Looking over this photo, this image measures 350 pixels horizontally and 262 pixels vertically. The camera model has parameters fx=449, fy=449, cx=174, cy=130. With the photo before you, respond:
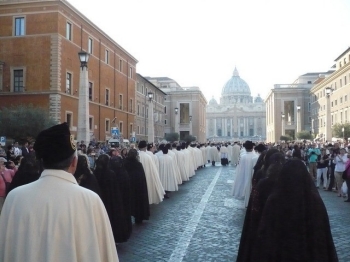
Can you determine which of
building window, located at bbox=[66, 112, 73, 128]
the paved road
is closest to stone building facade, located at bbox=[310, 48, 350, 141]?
building window, located at bbox=[66, 112, 73, 128]

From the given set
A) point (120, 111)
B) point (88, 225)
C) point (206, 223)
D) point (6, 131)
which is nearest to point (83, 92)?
point (6, 131)

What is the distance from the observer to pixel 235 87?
174125mm

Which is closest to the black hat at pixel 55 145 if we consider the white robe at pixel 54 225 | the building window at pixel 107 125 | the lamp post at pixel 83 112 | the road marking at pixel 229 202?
the white robe at pixel 54 225

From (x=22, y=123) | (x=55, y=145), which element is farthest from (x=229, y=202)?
(x=22, y=123)

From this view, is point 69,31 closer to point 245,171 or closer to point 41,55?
point 41,55

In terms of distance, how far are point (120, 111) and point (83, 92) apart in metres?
28.1

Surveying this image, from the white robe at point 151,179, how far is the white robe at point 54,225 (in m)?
9.03

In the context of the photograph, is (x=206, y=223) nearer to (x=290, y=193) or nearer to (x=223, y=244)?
(x=223, y=244)

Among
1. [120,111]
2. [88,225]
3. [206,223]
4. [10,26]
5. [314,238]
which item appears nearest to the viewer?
[88,225]

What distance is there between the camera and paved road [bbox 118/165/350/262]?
7344mm

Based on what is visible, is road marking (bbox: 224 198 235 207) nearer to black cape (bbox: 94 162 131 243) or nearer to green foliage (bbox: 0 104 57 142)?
black cape (bbox: 94 162 131 243)

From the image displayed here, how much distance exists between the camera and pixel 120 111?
49.5 meters

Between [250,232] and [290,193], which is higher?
[290,193]

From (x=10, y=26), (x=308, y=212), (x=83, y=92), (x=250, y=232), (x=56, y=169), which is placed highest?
(x=10, y=26)
